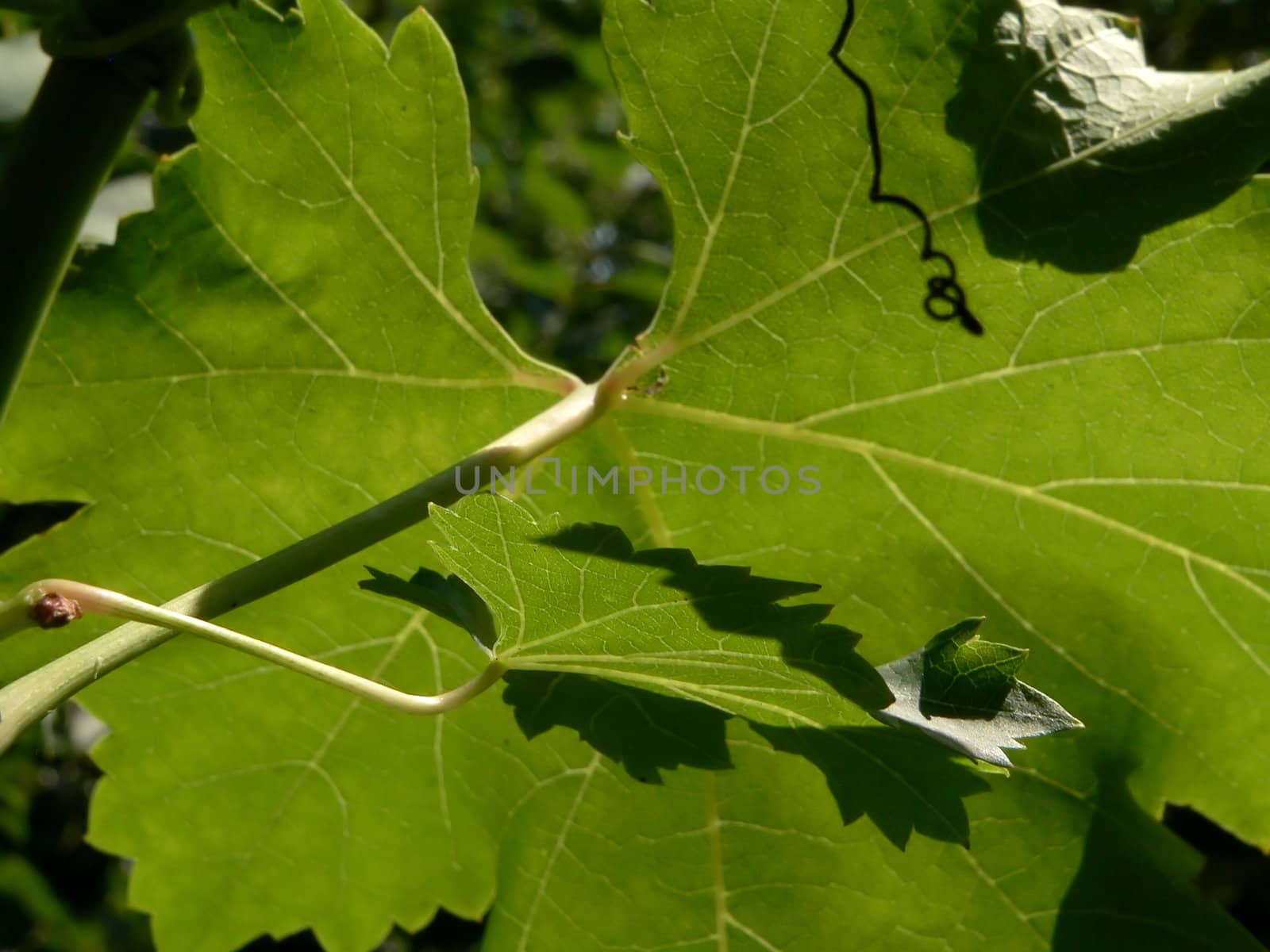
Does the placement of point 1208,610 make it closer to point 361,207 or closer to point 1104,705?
point 1104,705

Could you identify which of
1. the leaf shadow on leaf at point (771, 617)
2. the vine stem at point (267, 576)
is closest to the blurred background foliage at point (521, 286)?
the vine stem at point (267, 576)

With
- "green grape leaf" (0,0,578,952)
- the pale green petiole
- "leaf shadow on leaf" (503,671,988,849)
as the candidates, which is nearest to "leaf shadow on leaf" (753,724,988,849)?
"leaf shadow on leaf" (503,671,988,849)

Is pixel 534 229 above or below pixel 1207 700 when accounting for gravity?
below

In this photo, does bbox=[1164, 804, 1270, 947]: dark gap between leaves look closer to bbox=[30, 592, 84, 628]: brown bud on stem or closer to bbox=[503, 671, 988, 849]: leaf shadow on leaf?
bbox=[503, 671, 988, 849]: leaf shadow on leaf

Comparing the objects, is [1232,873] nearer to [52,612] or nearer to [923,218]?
[923,218]

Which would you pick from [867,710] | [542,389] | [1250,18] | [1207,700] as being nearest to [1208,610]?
[1207,700]

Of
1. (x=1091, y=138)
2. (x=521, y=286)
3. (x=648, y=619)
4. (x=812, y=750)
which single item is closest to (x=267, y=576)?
(x=648, y=619)

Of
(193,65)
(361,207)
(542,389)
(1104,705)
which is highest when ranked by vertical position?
(193,65)
